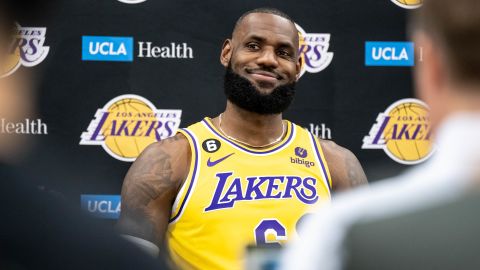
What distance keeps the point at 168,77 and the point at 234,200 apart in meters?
0.69

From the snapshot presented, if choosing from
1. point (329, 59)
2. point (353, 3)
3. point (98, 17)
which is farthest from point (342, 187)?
point (98, 17)

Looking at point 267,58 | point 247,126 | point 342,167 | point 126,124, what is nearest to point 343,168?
point 342,167

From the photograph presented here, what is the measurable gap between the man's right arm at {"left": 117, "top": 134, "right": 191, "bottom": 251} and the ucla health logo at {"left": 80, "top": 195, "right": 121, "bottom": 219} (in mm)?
425

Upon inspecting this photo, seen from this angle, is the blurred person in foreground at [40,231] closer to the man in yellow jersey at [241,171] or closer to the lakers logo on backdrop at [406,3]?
the man in yellow jersey at [241,171]

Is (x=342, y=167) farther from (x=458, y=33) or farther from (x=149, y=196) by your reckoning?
(x=458, y=33)

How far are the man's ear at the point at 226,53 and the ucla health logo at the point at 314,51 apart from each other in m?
0.32

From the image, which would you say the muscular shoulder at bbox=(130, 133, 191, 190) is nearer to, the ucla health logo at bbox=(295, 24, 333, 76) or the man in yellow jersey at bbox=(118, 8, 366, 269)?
the man in yellow jersey at bbox=(118, 8, 366, 269)

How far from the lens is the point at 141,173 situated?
2838 mm

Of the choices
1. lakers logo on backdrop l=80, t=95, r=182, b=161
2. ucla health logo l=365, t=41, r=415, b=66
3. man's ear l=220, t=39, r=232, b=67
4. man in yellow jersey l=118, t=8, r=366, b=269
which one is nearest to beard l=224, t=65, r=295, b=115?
man in yellow jersey l=118, t=8, r=366, b=269

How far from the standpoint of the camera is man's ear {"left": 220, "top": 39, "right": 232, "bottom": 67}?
3121 millimetres

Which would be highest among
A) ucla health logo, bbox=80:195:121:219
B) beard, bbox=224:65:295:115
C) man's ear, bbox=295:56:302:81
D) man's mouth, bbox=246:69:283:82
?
man's ear, bbox=295:56:302:81

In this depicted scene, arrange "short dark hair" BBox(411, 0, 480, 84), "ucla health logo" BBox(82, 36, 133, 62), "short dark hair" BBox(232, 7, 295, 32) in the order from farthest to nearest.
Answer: "ucla health logo" BBox(82, 36, 133, 62) → "short dark hair" BBox(232, 7, 295, 32) → "short dark hair" BBox(411, 0, 480, 84)

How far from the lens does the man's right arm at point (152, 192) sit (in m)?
2.77

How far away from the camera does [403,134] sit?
333 centimetres
